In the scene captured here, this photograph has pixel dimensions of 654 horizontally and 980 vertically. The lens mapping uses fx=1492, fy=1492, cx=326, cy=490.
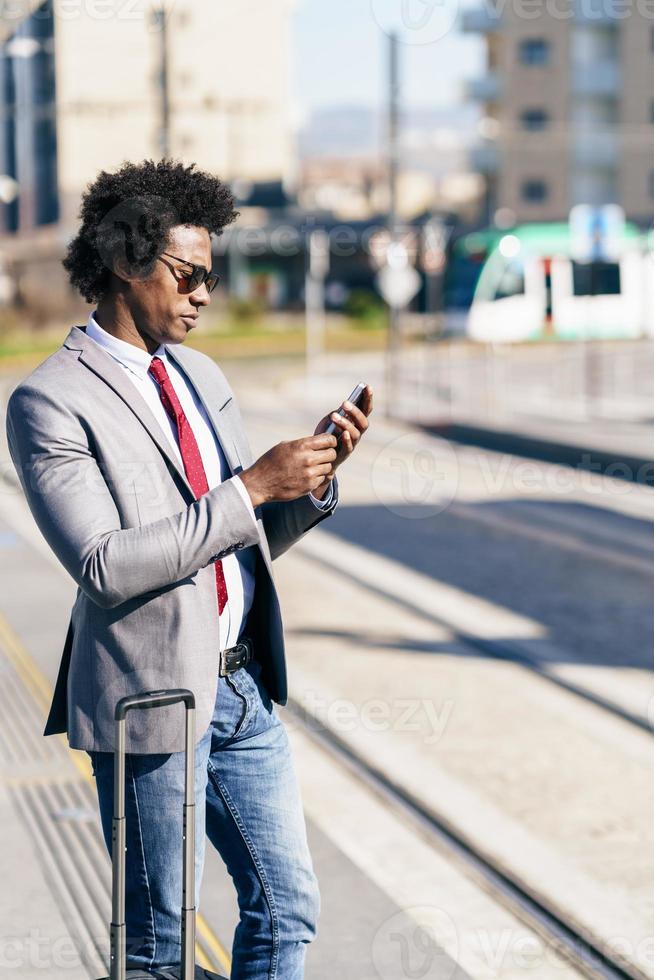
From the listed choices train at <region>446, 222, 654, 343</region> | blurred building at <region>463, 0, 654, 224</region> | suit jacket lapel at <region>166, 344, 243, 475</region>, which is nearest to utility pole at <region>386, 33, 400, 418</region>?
train at <region>446, 222, 654, 343</region>

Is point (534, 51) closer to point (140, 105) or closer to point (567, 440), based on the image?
point (140, 105)

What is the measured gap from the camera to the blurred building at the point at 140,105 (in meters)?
44.2

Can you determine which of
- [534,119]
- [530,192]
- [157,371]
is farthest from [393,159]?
[534,119]

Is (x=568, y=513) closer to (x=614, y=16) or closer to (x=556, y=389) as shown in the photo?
(x=556, y=389)

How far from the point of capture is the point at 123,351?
266 centimetres

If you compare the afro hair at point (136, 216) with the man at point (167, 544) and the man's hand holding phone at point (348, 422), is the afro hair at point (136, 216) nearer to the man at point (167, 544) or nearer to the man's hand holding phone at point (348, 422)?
the man at point (167, 544)

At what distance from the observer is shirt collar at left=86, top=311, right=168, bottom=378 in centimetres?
266

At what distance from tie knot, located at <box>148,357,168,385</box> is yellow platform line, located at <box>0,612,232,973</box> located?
179 centimetres

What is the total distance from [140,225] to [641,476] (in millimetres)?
11050

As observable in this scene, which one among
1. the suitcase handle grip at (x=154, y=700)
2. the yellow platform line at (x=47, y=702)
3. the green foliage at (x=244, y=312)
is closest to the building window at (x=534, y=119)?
the green foliage at (x=244, y=312)

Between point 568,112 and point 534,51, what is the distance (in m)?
2.85

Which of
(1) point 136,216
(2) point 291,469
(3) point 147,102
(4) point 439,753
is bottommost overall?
(4) point 439,753

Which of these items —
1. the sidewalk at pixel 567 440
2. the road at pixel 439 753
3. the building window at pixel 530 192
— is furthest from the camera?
the building window at pixel 530 192

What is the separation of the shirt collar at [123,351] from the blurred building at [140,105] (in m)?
35.3
